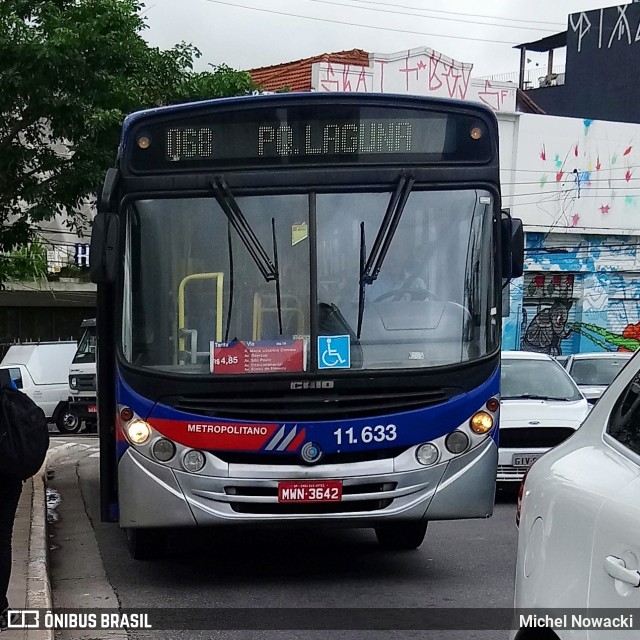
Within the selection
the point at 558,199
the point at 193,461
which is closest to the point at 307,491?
the point at 193,461

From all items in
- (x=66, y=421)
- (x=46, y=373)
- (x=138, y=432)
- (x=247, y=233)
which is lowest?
(x=66, y=421)

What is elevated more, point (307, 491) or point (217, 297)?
point (217, 297)

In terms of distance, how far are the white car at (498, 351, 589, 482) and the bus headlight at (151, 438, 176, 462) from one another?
5301 mm

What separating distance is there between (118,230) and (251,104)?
4.18 feet

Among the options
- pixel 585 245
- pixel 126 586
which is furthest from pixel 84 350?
pixel 126 586

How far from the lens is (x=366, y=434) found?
7.64 m

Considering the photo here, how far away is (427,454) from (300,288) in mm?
1401

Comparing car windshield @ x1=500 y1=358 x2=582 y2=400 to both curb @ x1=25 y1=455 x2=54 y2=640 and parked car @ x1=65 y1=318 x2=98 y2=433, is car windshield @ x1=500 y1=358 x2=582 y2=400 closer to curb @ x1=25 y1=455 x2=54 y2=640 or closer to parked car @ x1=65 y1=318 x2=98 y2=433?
curb @ x1=25 y1=455 x2=54 y2=640

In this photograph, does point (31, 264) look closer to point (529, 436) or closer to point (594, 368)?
point (594, 368)

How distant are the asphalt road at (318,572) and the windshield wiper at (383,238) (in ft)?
5.95

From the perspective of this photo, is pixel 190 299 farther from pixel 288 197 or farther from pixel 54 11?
pixel 54 11

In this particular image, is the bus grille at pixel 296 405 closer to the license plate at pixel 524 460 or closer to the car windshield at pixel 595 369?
the license plate at pixel 524 460

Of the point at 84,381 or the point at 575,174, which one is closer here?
the point at 84,381

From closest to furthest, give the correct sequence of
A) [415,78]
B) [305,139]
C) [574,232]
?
1. [305,139]
2. [415,78]
3. [574,232]
